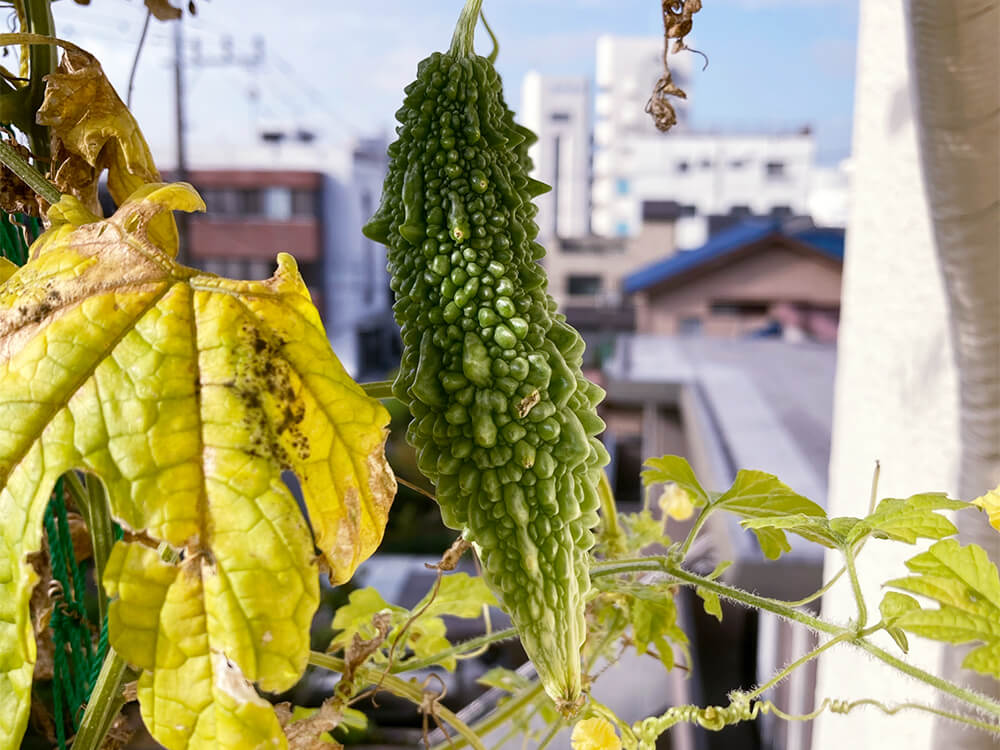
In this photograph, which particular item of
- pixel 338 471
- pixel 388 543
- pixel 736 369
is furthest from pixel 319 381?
pixel 388 543

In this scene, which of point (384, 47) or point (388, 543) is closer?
point (388, 543)

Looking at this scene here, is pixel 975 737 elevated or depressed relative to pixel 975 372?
depressed

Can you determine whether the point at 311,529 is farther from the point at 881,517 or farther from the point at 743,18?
the point at 743,18

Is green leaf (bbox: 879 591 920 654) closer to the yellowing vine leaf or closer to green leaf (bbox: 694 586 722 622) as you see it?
green leaf (bbox: 694 586 722 622)

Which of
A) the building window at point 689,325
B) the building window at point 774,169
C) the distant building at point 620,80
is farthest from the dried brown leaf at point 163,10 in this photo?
the distant building at point 620,80

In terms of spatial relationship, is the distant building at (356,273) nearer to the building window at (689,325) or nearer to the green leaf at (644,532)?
the building window at (689,325)

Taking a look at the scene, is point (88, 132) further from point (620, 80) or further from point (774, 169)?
point (620, 80)

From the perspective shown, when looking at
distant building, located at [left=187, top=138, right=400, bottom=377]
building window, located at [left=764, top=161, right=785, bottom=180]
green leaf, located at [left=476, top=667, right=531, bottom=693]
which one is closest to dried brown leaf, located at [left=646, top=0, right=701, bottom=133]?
green leaf, located at [left=476, top=667, right=531, bottom=693]

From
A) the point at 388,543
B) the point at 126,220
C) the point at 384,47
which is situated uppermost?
the point at 384,47
